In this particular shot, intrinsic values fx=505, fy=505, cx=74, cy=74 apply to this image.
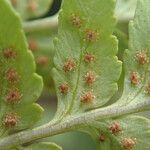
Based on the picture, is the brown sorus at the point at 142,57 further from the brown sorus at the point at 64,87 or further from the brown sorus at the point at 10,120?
the brown sorus at the point at 10,120

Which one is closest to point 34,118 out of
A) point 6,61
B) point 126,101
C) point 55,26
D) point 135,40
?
point 6,61

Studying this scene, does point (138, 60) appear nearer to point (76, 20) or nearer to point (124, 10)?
point (76, 20)

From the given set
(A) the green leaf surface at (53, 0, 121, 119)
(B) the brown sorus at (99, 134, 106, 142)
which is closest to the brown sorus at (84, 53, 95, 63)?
(A) the green leaf surface at (53, 0, 121, 119)

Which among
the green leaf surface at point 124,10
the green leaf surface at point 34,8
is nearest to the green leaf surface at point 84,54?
the green leaf surface at point 124,10

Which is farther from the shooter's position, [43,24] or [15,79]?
[43,24]

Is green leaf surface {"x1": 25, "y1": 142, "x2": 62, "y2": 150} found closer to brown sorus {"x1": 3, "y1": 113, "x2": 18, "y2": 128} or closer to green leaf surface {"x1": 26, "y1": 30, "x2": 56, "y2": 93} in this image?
brown sorus {"x1": 3, "y1": 113, "x2": 18, "y2": 128}

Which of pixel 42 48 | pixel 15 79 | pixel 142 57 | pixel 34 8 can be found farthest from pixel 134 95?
pixel 34 8
